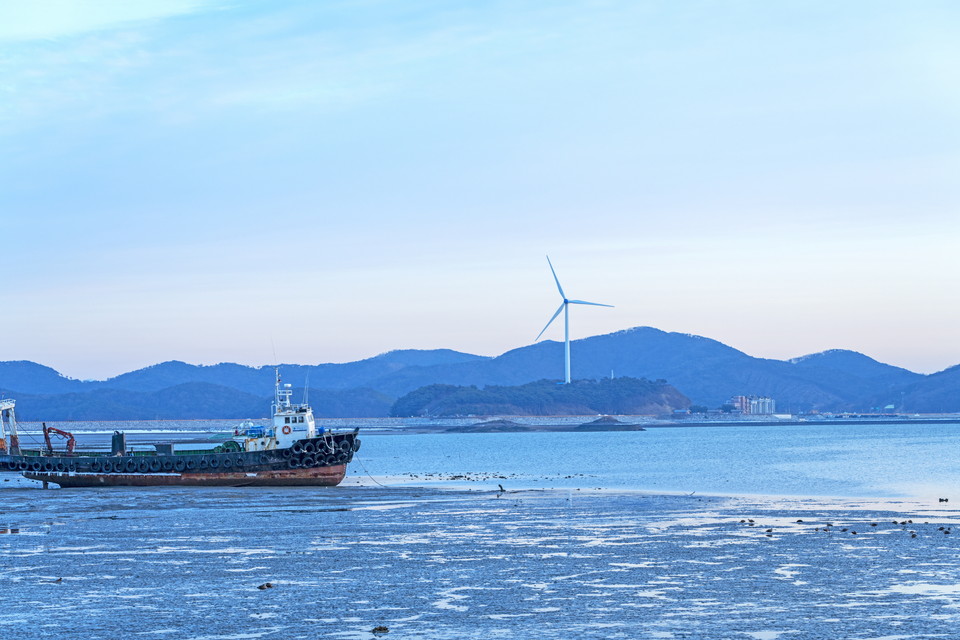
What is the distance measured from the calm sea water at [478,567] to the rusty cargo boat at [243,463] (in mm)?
9034

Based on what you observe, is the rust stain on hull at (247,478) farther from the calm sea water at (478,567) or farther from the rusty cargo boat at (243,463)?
the calm sea water at (478,567)

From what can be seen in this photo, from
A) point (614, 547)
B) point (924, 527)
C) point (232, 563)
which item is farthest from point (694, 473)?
point (232, 563)

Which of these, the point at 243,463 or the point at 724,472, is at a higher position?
the point at 243,463

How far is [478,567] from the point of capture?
103 feet

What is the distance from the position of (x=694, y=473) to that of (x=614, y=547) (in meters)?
58.1

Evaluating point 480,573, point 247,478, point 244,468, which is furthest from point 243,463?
point 480,573

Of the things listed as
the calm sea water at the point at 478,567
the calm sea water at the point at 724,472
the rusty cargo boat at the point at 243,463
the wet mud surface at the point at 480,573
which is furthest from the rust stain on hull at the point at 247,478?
the wet mud surface at the point at 480,573

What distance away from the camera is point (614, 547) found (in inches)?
1427

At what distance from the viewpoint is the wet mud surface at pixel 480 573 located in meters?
23.4

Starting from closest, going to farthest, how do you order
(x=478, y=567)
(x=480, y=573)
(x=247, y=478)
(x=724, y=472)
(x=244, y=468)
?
(x=480, y=573)
(x=478, y=567)
(x=247, y=478)
(x=244, y=468)
(x=724, y=472)

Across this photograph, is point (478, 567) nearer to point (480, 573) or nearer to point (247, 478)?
point (480, 573)

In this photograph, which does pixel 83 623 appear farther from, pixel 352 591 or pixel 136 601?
pixel 352 591

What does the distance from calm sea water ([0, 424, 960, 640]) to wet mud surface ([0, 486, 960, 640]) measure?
9cm

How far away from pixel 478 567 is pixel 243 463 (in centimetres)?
4168
